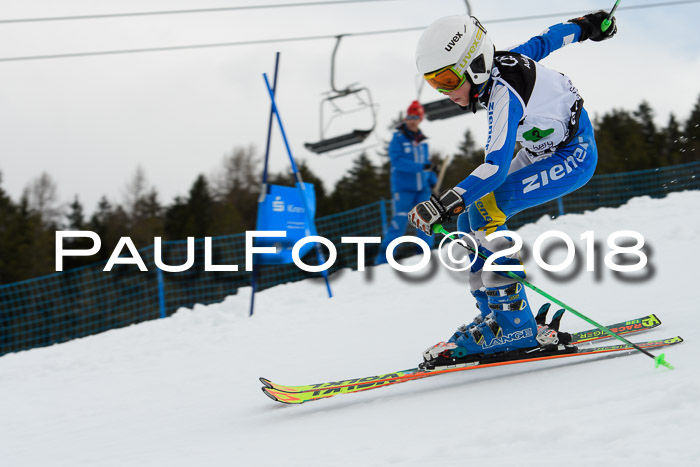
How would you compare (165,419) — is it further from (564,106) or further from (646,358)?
(564,106)

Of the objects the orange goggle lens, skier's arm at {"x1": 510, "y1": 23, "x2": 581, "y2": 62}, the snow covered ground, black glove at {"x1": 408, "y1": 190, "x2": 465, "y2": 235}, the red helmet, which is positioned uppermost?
the red helmet

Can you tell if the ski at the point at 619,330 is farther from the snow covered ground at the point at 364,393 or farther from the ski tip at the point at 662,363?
the ski tip at the point at 662,363

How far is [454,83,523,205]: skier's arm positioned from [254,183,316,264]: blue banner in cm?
349

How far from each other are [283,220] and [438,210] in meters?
3.57

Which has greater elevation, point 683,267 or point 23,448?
point 683,267

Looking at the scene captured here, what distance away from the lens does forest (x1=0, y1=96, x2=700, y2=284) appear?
31.2 meters

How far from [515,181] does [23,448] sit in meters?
2.91

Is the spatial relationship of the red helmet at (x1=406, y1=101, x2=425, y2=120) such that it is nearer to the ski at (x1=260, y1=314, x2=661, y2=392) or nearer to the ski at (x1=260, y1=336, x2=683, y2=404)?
the ski at (x1=260, y1=314, x2=661, y2=392)

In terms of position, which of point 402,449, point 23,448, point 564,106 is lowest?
point 23,448

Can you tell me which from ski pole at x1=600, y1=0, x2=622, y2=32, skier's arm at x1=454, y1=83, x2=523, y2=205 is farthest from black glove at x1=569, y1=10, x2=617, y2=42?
skier's arm at x1=454, y1=83, x2=523, y2=205

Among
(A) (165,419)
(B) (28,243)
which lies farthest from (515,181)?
(B) (28,243)

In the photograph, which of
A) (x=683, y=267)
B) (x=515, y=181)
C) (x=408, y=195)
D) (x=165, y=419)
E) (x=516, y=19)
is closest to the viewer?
(x=515, y=181)

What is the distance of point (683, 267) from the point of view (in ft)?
16.0

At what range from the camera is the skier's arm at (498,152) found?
8.68 ft
